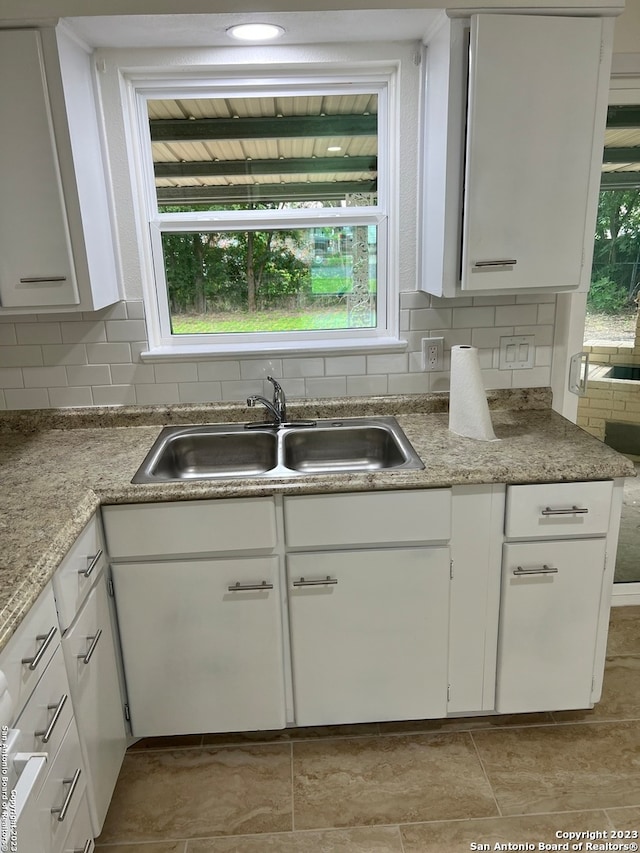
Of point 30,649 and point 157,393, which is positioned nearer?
point 30,649

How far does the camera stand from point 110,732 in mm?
1730

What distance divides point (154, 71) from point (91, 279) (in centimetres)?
76

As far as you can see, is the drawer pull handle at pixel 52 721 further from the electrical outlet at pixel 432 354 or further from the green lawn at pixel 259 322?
the electrical outlet at pixel 432 354

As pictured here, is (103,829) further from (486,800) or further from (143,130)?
(143,130)

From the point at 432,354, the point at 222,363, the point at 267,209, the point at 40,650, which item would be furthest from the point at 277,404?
the point at 40,650

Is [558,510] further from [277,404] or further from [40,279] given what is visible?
[40,279]

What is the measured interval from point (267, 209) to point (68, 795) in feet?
6.19

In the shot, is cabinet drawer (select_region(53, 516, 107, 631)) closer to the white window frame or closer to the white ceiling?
the white window frame

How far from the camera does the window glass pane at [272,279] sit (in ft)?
7.58

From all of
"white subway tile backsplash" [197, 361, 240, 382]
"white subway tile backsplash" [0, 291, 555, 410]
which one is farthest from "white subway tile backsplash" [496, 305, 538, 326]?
"white subway tile backsplash" [197, 361, 240, 382]

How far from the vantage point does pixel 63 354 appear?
223 cm

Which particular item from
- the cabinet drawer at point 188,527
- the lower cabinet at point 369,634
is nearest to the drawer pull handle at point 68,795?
the cabinet drawer at point 188,527

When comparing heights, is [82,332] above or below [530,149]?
below

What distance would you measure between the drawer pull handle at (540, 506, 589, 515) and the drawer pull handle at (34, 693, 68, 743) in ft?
4.41
